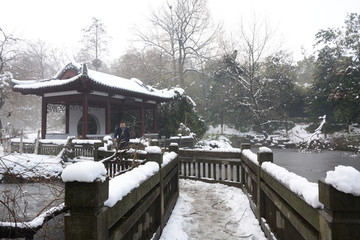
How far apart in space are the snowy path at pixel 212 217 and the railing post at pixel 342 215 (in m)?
2.07

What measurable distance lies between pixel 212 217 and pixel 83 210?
314 centimetres

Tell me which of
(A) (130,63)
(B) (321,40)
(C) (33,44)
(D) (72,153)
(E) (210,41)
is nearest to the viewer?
(D) (72,153)

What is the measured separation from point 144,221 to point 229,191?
3.35 metres

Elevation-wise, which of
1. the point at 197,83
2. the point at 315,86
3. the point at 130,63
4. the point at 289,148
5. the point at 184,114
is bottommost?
the point at 289,148

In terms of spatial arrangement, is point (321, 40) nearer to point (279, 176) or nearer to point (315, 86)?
point (315, 86)

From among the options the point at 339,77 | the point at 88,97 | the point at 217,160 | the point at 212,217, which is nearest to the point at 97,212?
the point at 212,217

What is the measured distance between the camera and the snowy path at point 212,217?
341cm

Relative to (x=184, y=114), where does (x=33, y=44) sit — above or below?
above

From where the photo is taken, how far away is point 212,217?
4098mm

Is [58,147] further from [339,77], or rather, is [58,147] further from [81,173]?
[339,77]

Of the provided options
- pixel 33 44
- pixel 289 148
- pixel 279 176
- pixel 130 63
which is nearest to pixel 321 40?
pixel 289 148

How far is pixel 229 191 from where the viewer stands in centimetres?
558

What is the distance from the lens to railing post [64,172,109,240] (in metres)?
1.39

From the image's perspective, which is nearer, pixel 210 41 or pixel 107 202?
pixel 107 202
